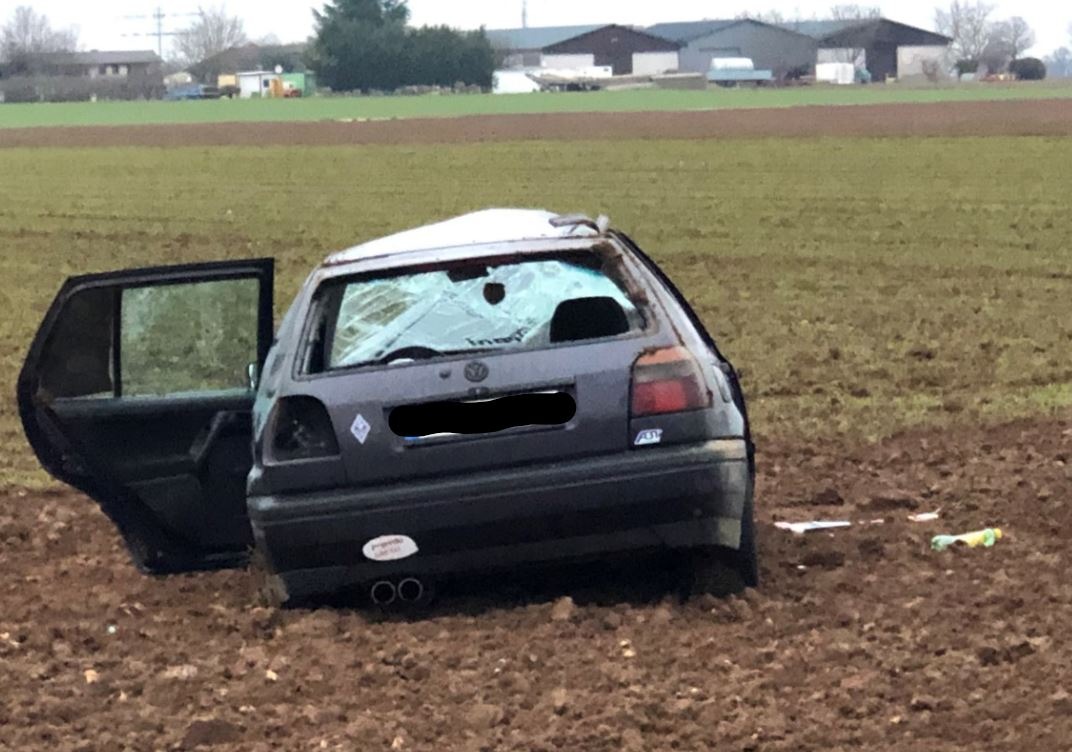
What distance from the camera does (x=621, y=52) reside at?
489ft

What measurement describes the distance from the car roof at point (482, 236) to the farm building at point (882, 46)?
5252 inches

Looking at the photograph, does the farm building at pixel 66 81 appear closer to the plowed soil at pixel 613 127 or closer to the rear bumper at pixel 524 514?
the plowed soil at pixel 613 127

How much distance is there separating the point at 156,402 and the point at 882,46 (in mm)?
138359

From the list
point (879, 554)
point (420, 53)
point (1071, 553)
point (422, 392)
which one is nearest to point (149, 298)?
point (422, 392)

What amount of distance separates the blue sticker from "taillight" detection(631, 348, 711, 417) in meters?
0.05

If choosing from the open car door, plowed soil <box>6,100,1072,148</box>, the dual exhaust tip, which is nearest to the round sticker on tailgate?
the dual exhaust tip

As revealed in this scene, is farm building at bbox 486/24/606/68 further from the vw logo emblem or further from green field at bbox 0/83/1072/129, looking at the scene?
the vw logo emblem

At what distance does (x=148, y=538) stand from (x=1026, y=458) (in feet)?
14.4

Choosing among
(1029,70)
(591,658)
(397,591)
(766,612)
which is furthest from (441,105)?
(591,658)

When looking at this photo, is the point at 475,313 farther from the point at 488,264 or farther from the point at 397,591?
the point at 397,591

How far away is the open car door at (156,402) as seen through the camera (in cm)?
712

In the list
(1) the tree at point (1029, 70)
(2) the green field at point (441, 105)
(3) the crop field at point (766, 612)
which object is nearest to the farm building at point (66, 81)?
(2) the green field at point (441, 105)

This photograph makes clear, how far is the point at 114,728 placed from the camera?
555cm

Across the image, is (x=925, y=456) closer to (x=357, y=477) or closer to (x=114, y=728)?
(x=357, y=477)
